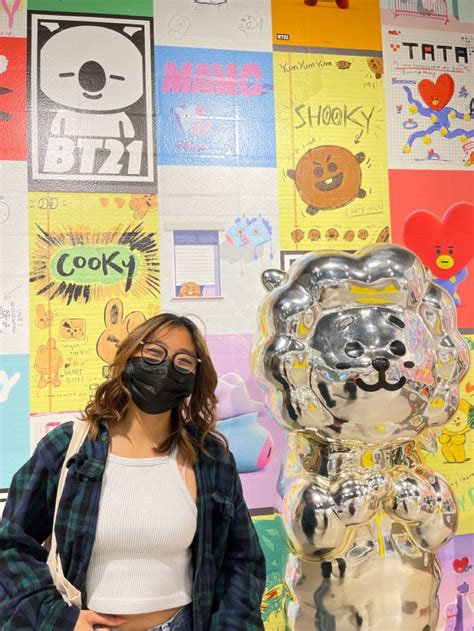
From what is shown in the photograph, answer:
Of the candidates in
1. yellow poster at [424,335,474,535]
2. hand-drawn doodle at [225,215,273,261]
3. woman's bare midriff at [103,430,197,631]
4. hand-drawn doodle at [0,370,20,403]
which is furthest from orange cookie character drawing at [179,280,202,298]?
yellow poster at [424,335,474,535]

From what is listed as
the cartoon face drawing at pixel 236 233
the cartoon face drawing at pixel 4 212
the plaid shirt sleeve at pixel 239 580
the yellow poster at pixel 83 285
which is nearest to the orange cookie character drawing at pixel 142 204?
the yellow poster at pixel 83 285

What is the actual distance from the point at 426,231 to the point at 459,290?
0.22m

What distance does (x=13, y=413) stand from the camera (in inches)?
75.2

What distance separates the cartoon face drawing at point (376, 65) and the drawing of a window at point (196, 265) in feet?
2.51

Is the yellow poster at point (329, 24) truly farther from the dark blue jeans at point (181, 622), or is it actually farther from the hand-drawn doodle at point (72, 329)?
the dark blue jeans at point (181, 622)

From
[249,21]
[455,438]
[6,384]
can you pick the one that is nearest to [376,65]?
[249,21]

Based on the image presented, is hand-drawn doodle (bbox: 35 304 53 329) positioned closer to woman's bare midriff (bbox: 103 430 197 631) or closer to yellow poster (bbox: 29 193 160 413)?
yellow poster (bbox: 29 193 160 413)

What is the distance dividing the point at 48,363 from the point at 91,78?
857mm

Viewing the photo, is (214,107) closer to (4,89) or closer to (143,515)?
(4,89)

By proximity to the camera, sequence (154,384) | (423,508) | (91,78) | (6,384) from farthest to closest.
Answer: (91,78)
(6,384)
(423,508)
(154,384)

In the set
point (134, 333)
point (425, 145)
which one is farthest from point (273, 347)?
point (425, 145)

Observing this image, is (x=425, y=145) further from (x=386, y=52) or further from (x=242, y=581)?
(x=242, y=581)

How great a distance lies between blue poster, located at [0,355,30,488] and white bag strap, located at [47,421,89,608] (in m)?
0.53

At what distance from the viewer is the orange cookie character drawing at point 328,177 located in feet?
6.90
